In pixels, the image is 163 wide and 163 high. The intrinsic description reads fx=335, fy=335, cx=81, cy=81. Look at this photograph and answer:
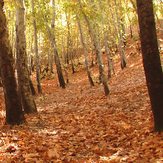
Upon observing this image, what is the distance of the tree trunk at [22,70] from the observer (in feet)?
40.6

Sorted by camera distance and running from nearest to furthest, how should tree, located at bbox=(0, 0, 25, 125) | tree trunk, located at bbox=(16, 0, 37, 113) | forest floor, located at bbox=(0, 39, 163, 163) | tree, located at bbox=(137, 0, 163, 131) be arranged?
forest floor, located at bbox=(0, 39, 163, 163) < tree, located at bbox=(137, 0, 163, 131) < tree, located at bbox=(0, 0, 25, 125) < tree trunk, located at bbox=(16, 0, 37, 113)

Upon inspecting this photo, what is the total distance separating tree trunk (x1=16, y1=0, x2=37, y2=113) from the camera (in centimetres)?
1238

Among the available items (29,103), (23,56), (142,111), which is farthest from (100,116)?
(23,56)

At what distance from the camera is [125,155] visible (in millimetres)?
6590

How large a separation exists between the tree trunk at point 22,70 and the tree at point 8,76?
2.70m

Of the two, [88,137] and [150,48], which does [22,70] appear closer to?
[88,137]

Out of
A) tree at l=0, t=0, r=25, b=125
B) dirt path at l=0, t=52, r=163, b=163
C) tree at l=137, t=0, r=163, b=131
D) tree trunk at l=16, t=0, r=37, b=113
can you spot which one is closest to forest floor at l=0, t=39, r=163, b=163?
dirt path at l=0, t=52, r=163, b=163

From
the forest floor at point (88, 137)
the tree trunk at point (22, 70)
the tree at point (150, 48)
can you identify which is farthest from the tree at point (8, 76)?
the tree at point (150, 48)

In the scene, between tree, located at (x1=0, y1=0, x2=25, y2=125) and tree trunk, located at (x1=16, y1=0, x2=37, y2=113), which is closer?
tree, located at (x1=0, y1=0, x2=25, y2=125)

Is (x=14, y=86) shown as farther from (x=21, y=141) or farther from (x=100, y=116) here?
(x=100, y=116)

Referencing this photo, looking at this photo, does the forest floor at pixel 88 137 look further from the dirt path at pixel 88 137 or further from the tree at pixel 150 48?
the tree at pixel 150 48

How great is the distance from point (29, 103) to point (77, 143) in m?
4.92

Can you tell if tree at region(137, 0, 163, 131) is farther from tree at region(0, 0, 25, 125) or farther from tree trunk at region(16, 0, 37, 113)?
tree trunk at region(16, 0, 37, 113)

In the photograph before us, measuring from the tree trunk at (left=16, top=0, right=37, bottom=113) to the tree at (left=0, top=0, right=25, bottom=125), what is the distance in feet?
8.87
